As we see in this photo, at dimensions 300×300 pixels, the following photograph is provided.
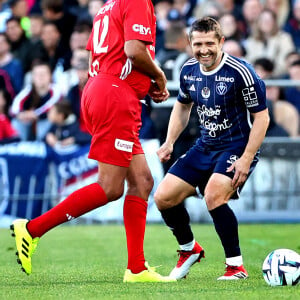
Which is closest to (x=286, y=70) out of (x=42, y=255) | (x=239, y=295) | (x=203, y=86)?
(x=42, y=255)

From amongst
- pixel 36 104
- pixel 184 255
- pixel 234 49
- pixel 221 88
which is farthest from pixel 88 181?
pixel 221 88

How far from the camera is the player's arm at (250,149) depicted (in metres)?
7.41

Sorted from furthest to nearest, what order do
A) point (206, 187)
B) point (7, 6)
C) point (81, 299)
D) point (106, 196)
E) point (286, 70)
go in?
point (7, 6)
point (286, 70)
point (206, 187)
point (106, 196)
point (81, 299)

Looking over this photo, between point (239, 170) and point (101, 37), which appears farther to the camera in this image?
point (239, 170)

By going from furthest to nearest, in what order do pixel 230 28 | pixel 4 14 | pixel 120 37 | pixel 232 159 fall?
1. pixel 4 14
2. pixel 230 28
3. pixel 232 159
4. pixel 120 37

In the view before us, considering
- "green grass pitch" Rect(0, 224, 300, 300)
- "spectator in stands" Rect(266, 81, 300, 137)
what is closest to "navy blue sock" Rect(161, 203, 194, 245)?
"green grass pitch" Rect(0, 224, 300, 300)

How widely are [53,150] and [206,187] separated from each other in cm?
688

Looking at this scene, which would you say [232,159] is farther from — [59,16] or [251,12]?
[59,16]

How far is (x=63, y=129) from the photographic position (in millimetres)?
→ 14680

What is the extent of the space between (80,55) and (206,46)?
862 cm

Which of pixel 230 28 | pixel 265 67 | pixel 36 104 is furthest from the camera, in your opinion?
pixel 230 28

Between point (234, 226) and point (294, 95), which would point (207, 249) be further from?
point (294, 95)

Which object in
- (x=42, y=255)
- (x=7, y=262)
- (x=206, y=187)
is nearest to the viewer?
(x=206, y=187)

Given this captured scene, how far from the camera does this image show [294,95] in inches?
577
